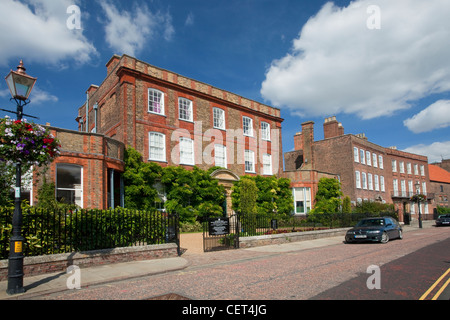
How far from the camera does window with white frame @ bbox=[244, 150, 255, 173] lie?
1078 inches

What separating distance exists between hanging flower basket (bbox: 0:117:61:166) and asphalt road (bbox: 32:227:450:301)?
10.2 feet

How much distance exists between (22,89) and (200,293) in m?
6.00

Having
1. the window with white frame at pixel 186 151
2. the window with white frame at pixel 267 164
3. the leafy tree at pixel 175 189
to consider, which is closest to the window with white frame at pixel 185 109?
the window with white frame at pixel 186 151

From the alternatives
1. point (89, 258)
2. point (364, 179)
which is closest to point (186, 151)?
point (89, 258)

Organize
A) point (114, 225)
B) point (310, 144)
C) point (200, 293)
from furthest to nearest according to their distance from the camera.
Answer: point (310, 144) < point (114, 225) < point (200, 293)

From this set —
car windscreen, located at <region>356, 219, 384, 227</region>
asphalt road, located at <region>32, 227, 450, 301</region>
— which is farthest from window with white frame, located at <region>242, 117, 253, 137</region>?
asphalt road, located at <region>32, 227, 450, 301</region>

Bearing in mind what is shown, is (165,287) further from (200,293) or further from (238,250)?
(238,250)

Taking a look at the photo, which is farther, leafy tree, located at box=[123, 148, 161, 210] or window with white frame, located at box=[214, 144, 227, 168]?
window with white frame, located at box=[214, 144, 227, 168]

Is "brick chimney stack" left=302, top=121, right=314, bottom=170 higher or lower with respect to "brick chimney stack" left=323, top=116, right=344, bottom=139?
lower

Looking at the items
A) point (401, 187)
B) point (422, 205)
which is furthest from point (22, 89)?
point (422, 205)

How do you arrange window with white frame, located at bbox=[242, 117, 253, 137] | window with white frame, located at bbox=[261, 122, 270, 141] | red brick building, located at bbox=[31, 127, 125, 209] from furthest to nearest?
window with white frame, located at bbox=[261, 122, 270, 141]
window with white frame, located at bbox=[242, 117, 253, 137]
red brick building, located at bbox=[31, 127, 125, 209]

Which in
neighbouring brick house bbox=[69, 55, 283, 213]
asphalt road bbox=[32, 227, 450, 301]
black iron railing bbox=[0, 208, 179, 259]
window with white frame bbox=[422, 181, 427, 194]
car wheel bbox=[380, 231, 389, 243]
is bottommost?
car wheel bbox=[380, 231, 389, 243]

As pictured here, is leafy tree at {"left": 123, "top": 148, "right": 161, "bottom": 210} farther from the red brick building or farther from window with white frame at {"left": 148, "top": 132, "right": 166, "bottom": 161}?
the red brick building
